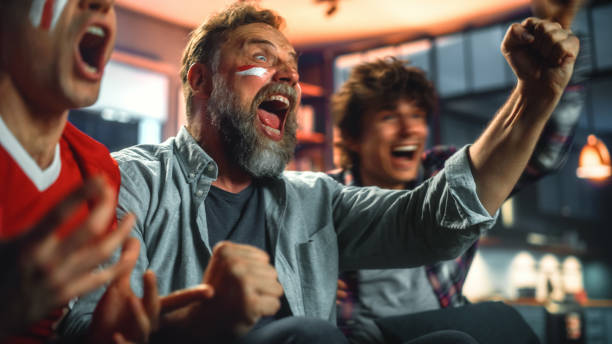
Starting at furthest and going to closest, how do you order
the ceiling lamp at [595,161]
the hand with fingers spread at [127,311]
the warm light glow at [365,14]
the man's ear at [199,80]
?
the warm light glow at [365,14], the ceiling lamp at [595,161], the man's ear at [199,80], the hand with fingers spread at [127,311]

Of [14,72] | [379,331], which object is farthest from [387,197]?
[14,72]

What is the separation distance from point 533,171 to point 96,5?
136cm

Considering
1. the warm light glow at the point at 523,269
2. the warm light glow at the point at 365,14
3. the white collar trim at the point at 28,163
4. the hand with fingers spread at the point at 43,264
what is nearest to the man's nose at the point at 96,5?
the white collar trim at the point at 28,163

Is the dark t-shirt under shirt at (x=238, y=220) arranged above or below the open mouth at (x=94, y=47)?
below

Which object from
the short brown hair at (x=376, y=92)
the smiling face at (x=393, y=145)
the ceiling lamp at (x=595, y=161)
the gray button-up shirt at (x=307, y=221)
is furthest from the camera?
the ceiling lamp at (x=595, y=161)

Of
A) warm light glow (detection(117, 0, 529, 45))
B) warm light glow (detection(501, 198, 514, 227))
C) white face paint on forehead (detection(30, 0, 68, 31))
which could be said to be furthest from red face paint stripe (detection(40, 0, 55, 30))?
warm light glow (detection(501, 198, 514, 227))

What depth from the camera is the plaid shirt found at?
1.58 metres

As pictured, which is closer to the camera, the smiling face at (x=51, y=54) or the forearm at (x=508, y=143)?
the smiling face at (x=51, y=54)

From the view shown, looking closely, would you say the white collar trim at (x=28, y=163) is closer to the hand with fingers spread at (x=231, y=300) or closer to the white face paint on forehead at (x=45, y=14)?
the white face paint on forehead at (x=45, y=14)

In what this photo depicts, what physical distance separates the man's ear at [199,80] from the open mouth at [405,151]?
2.55ft

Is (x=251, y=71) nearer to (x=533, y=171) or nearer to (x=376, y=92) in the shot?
(x=376, y=92)

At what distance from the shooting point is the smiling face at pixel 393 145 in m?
1.90

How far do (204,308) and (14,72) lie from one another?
1.30 ft

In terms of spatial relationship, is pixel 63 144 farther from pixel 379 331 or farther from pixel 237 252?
pixel 379 331
